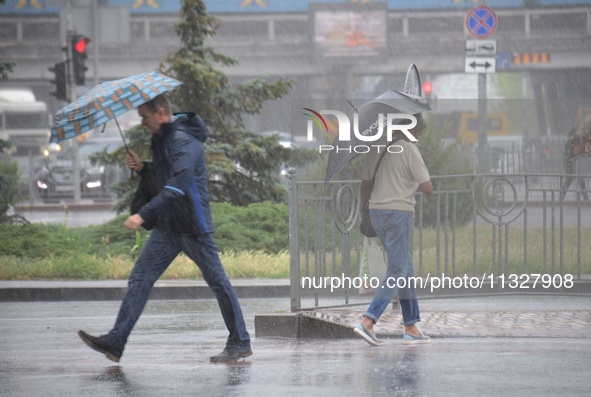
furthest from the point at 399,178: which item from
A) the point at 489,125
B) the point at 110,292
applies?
the point at 489,125

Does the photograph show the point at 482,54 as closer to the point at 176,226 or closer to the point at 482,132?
the point at 482,132

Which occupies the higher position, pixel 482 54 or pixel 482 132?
pixel 482 54

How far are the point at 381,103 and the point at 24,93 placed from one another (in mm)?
44892

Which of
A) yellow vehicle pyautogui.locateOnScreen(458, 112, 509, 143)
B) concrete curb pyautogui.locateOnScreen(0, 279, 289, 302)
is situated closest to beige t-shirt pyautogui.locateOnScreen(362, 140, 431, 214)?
concrete curb pyautogui.locateOnScreen(0, 279, 289, 302)

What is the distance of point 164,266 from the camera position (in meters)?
8.21

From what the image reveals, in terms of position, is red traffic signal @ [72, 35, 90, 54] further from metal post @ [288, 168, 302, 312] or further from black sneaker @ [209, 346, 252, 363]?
black sneaker @ [209, 346, 252, 363]

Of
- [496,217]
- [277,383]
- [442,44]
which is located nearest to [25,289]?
[496,217]

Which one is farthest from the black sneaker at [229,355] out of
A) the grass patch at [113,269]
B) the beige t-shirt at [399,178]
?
the grass patch at [113,269]

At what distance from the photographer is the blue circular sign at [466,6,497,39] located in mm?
21109

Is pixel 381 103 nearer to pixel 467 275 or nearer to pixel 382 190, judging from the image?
pixel 382 190

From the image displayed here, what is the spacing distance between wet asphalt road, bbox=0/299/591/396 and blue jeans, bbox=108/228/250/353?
242 millimetres

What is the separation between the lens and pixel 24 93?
52250 millimetres

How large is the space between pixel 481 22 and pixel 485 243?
440 inches

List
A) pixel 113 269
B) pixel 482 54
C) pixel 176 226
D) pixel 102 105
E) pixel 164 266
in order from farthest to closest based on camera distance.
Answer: pixel 482 54, pixel 113 269, pixel 164 266, pixel 176 226, pixel 102 105
